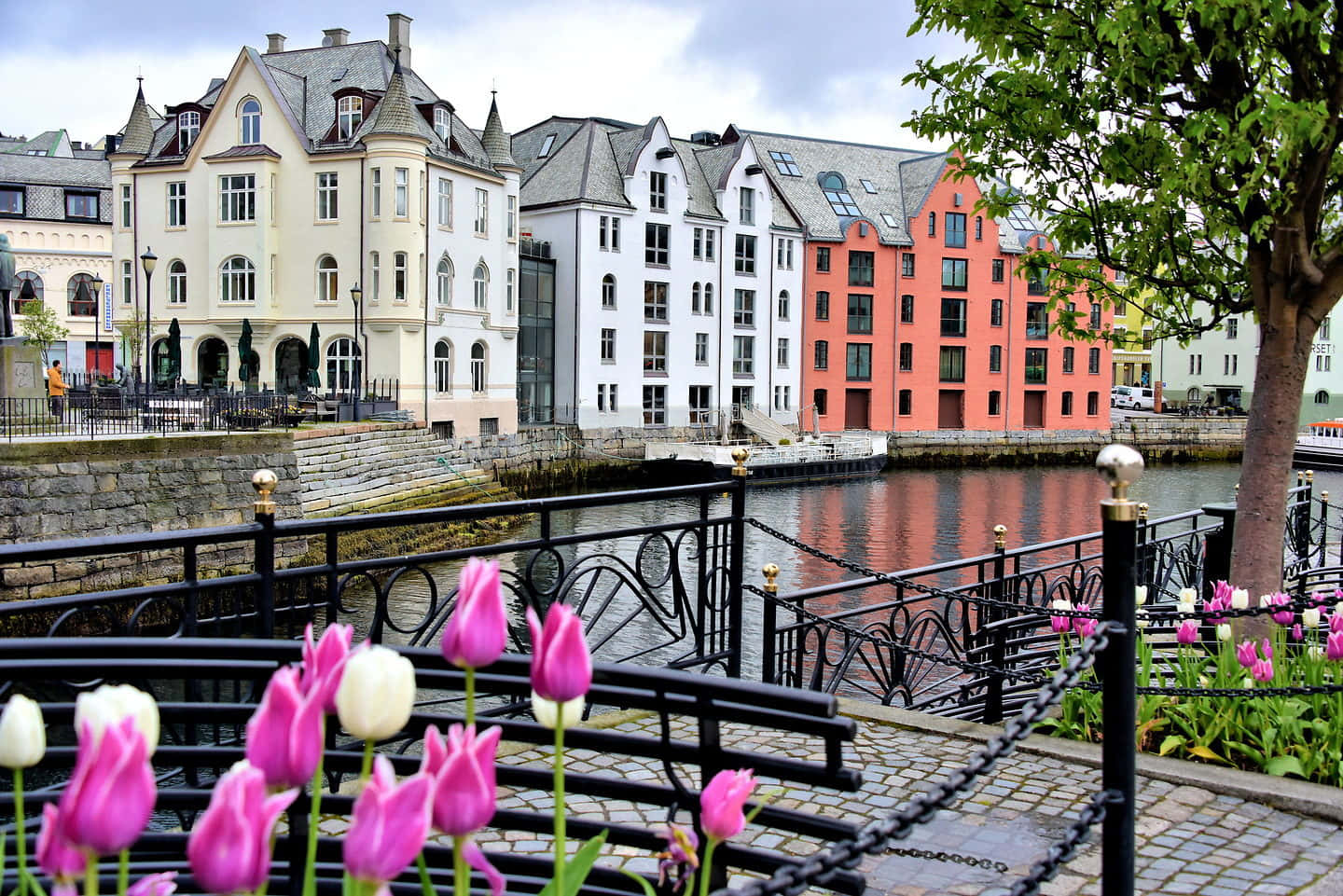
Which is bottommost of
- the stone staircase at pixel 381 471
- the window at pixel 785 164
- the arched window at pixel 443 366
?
the stone staircase at pixel 381 471

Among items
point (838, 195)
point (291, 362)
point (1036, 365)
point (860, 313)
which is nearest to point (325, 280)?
point (291, 362)

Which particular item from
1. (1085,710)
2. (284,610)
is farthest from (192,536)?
(1085,710)

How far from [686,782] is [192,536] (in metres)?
2.69

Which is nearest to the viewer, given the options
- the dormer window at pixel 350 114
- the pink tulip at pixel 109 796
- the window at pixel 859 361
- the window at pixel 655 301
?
the pink tulip at pixel 109 796

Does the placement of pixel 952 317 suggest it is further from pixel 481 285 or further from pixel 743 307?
pixel 481 285

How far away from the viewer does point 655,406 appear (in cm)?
5956

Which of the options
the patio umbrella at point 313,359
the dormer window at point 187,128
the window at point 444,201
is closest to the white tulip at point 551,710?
the patio umbrella at point 313,359

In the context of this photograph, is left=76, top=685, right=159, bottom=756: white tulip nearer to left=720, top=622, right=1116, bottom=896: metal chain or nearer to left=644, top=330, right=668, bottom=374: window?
left=720, top=622, right=1116, bottom=896: metal chain

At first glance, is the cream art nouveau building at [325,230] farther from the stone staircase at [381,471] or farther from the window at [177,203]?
the stone staircase at [381,471]

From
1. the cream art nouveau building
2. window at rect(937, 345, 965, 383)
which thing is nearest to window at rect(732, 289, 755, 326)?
window at rect(937, 345, 965, 383)

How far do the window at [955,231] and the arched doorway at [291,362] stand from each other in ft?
128

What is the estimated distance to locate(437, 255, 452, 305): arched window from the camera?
154 ft

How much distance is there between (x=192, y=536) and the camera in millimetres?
4961

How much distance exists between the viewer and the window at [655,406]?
194 feet
